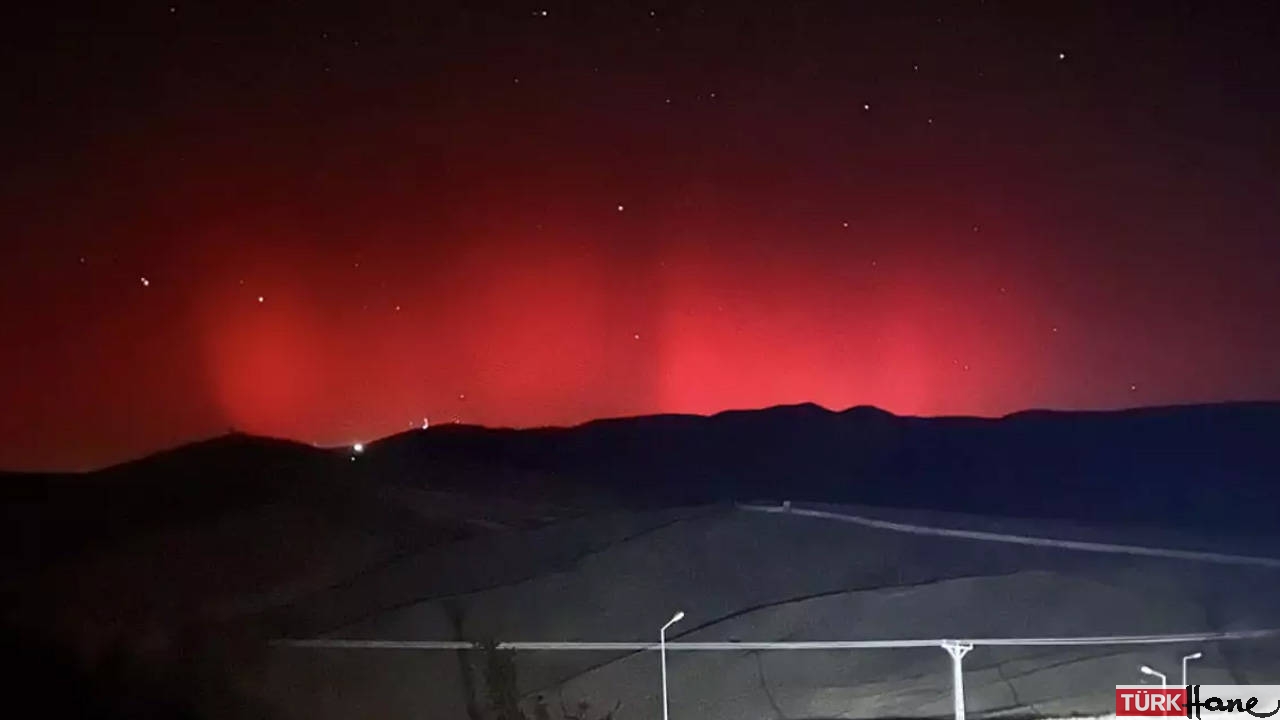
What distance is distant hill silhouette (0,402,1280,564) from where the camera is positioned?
9.97 meters

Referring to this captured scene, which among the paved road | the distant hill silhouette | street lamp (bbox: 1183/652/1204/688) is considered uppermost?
the distant hill silhouette

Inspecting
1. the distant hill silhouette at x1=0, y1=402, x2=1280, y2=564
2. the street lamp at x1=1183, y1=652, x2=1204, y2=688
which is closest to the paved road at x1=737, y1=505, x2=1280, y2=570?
the distant hill silhouette at x1=0, y1=402, x2=1280, y2=564

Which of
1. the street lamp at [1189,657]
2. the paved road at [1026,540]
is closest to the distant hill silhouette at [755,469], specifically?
the paved road at [1026,540]

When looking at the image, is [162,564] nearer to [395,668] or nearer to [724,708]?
[395,668]

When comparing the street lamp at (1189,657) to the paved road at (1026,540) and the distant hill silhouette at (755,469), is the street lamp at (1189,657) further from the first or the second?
the distant hill silhouette at (755,469)

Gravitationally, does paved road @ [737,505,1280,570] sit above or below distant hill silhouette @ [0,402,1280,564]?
below

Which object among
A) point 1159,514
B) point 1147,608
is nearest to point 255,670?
point 1147,608

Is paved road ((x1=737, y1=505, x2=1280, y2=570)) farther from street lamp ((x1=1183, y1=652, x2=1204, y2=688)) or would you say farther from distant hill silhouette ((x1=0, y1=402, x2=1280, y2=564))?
street lamp ((x1=1183, y1=652, x2=1204, y2=688))

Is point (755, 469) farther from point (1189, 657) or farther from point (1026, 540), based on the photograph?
point (1189, 657)

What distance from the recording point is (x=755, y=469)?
1195cm

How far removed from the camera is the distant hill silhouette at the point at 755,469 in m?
9.97

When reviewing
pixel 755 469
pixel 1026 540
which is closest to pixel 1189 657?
pixel 1026 540

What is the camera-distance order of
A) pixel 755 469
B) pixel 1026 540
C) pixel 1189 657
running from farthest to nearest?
1. pixel 755 469
2. pixel 1026 540
3. pixel 1189 657

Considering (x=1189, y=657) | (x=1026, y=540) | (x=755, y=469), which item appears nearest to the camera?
(x=1189, y=657)
